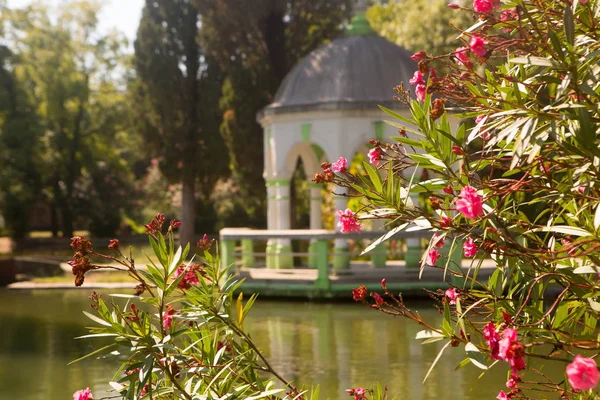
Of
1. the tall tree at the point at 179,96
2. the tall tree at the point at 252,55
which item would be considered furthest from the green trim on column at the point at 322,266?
the tall tree at the point at 179,96

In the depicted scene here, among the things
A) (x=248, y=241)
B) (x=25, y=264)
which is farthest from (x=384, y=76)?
(x=25, y=264)

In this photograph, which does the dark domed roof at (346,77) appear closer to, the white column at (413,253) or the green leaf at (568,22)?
the white column at (413,253)

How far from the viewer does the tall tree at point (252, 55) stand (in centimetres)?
2172

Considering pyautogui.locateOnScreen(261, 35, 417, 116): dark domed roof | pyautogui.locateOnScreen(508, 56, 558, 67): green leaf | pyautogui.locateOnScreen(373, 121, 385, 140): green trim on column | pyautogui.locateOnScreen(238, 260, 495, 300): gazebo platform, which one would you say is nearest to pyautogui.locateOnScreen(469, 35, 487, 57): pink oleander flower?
pyautogui.locateOnScreen(508, 56, 558, 67): green leaf

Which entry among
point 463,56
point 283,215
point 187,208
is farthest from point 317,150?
point 463,56

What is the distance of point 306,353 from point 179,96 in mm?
14573

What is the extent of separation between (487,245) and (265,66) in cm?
1871

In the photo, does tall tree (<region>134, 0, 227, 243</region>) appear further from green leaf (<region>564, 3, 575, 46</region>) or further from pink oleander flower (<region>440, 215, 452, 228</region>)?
green leaf (<region>564, 3, 575, 46</region>)

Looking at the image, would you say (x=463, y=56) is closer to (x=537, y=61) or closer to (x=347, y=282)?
(x=537, y=61)

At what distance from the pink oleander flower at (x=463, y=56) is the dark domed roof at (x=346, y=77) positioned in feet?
39.9

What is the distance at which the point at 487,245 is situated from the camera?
356 cm

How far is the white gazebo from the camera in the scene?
16562mm

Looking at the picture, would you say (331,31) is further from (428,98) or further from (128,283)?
(428,98)

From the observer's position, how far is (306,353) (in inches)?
422
